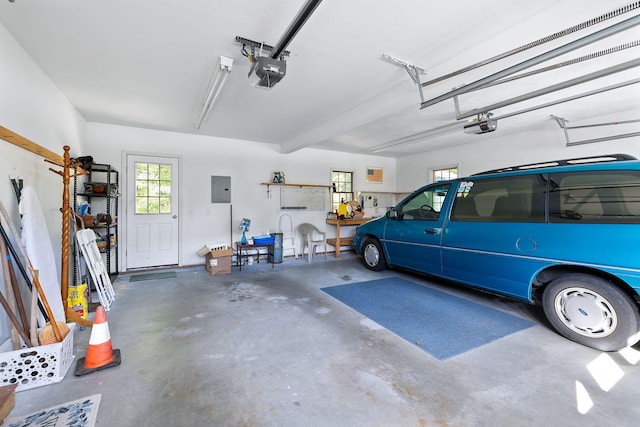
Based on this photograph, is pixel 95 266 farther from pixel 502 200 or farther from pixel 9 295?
pixel 502 200

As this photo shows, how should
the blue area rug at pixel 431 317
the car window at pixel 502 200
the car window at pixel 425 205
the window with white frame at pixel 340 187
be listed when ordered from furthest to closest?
the window with white frame at pixel 340 187 → the car window at pixel 425 205 → the car window at pixel 502 200 → the blue area rug at pixel 431 317

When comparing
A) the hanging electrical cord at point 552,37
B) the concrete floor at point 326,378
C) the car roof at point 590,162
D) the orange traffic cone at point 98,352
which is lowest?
the concrete floor at point 326,378

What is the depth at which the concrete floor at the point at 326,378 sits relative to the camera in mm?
1524

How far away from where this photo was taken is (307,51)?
2.40 metres

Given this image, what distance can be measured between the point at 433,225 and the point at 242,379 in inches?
113

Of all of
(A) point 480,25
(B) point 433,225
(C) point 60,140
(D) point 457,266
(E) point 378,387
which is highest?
(A) point 480,25

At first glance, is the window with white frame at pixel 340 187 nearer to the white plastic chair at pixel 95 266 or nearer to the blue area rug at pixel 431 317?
the blue area rug at pixel 431 317

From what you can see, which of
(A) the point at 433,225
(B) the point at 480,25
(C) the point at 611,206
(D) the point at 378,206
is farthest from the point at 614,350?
(D) the point at 378,206

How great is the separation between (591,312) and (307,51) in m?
3.36

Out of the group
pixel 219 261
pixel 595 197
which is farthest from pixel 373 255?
pixel 595 197

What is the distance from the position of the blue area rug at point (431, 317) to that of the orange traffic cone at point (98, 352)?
2.27m

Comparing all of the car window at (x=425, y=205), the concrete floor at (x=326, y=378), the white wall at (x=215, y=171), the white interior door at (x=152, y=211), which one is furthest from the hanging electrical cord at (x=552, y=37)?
the white interior door at (x=152, y=211)

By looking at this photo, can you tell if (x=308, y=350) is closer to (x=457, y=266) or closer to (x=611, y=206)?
(x=457, y=266)

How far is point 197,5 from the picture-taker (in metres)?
1.86
